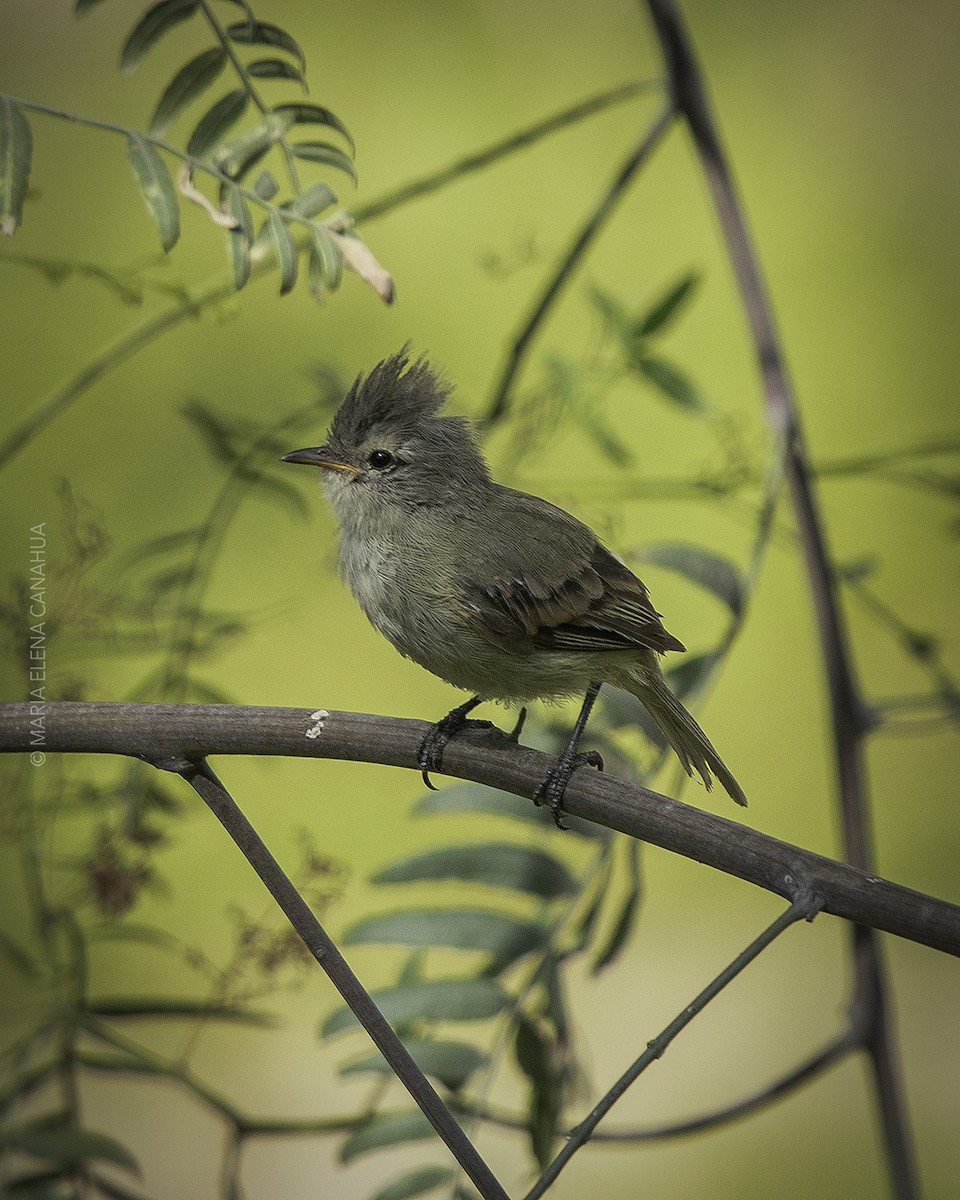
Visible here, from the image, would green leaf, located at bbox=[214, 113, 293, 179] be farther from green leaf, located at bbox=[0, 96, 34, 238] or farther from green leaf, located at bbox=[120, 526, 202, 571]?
green leaf, located at bbox=[120, 526, 202, 571]

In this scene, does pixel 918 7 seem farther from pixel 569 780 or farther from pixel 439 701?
pixel 569 780

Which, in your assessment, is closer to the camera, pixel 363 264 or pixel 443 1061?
pixel 363 264

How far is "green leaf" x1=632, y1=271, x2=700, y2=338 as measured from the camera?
1496 millimetres

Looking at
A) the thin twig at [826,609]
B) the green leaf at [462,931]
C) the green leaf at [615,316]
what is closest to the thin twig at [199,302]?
the thin twig at [826,609]

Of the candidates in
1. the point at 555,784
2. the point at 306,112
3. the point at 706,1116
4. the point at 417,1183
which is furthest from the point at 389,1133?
the point at 306,112

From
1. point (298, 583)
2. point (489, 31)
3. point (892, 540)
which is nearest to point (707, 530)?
point (892, 540)

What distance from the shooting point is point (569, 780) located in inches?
33.2

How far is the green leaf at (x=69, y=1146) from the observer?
3.73 ft

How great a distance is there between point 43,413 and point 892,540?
1710 mm

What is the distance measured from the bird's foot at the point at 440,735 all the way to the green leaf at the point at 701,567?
328 mm

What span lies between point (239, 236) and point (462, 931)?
2.30ft

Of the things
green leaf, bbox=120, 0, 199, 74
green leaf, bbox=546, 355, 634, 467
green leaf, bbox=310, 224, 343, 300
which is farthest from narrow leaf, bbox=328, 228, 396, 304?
green leaf, bbox=546, 355, 634, 467

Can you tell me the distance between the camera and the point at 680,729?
1.25m

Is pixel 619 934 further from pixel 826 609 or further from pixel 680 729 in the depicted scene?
pixel 826 609
